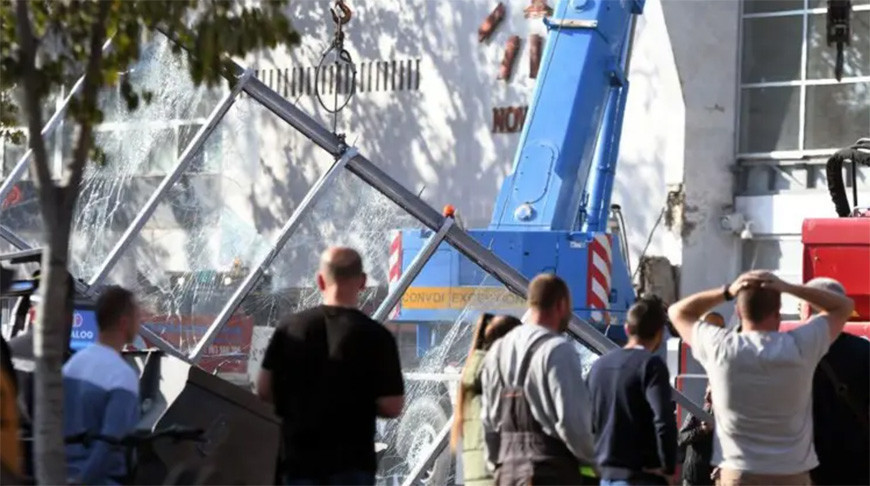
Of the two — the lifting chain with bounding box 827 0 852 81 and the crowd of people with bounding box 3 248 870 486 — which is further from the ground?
the lifting chain with bounding box 827 0 852 81

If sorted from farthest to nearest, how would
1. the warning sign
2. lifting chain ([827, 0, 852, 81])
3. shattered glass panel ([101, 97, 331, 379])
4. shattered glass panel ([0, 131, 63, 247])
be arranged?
lifting chain ([827, 0, 852, 81]) → shattered glass panel ([0, 131, 63, 247]) → the warning sign → shattered glass panel ([101, 97, 331, 379])

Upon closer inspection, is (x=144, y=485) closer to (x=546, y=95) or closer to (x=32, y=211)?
(x=32, y=211)

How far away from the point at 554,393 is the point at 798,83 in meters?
15.4

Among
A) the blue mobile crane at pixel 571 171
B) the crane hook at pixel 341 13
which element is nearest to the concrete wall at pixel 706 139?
the blue mobile crane at pixel 571 171

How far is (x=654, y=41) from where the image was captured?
22.3 metres

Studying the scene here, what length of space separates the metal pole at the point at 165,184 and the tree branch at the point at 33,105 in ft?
12.4

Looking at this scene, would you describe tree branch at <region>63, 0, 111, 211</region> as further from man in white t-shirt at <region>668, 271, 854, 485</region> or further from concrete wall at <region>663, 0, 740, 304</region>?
concrete wall at <region>663, 0, 740, 304</region>

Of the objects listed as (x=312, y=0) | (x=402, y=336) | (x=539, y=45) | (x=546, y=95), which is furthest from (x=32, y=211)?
(x=312, y=0)

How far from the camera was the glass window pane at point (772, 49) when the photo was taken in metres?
22.1

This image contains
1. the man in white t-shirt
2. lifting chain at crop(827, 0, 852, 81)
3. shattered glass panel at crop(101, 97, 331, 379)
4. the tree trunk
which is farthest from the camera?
lifting chain at crop(827, 0, 852, 81)

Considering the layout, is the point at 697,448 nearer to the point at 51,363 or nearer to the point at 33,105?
the point at 51,363

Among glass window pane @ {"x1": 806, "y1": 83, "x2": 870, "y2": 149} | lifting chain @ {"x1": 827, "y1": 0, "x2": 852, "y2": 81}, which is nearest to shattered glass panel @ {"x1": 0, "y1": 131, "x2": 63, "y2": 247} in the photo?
lifting chain @ {"x1": 827, "y1": 0, "x2": 852, "y2": 81}

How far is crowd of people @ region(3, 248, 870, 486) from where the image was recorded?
7.12m

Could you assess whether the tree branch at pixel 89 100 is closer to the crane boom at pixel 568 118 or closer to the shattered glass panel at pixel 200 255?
the shattered glass panel at pixel 200 255
